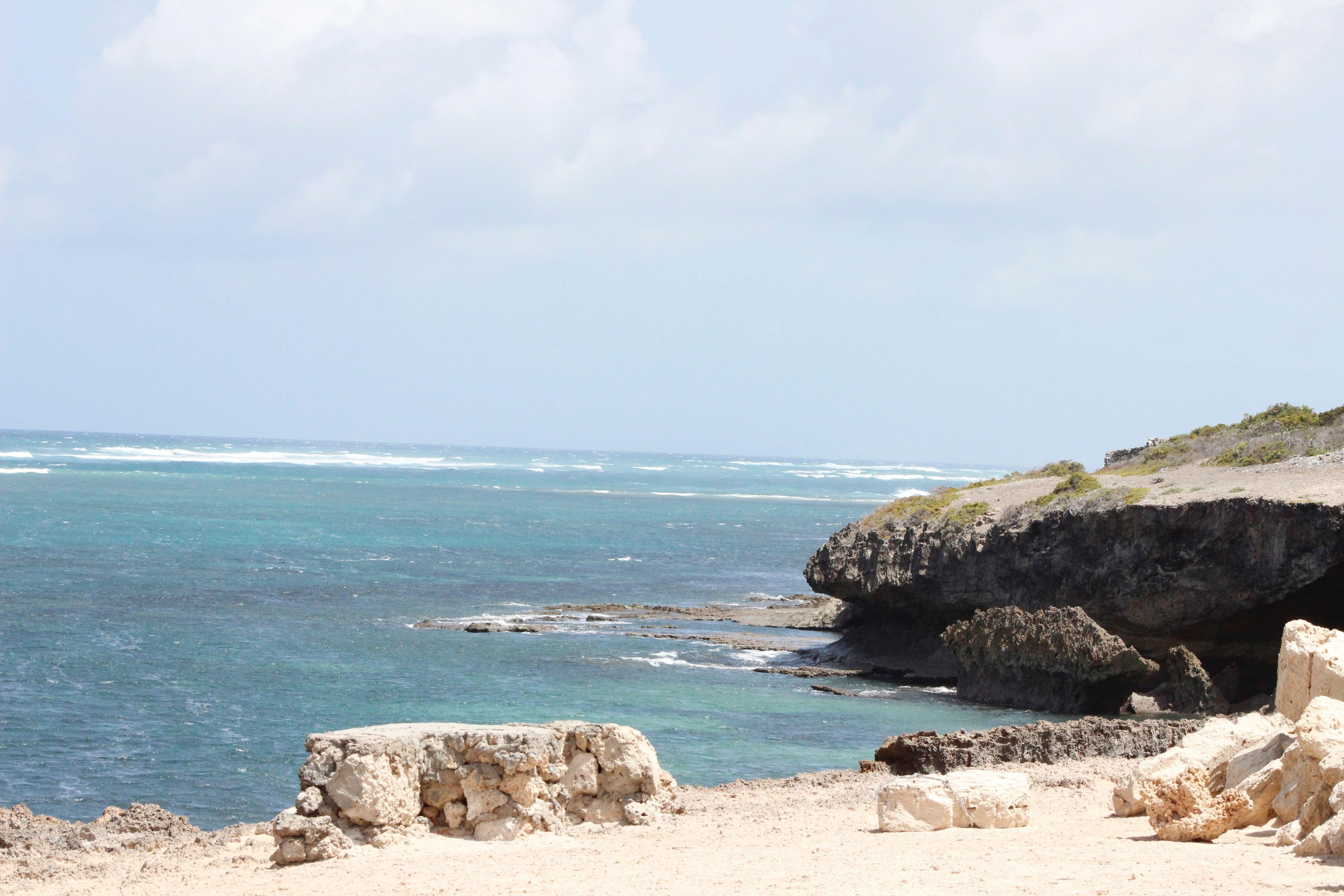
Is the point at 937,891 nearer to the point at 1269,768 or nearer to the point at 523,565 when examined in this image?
the point at 1269,768

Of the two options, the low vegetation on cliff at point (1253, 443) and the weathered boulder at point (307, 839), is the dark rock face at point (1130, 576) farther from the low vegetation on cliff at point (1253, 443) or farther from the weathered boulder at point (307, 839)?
the weathered boulder at point (307, 839)

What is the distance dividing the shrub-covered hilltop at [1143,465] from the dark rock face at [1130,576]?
49 cm

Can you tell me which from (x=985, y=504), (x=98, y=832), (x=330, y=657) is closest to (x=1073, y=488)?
(x=985, y=504)

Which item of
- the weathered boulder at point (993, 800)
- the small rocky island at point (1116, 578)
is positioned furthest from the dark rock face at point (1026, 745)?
the small rocky island at point (1116, 578)

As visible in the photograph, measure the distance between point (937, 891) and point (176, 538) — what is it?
6206 centimetres

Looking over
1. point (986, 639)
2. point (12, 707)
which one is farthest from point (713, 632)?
point (12, 707)

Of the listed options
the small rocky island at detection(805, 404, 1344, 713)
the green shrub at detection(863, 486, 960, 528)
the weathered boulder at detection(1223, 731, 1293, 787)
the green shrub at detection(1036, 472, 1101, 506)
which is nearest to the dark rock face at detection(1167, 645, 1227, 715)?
the small rocky island at detection(805, 404, 1344, 713)

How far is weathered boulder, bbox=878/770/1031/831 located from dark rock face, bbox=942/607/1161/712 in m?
15.8

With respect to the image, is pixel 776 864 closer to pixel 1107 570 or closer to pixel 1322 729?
pixel 1322 729

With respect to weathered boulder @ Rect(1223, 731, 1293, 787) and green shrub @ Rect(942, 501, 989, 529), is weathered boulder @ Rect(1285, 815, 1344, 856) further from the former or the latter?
green shrub @ Rect(942, 501, 989, 529)

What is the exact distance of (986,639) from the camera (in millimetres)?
31203

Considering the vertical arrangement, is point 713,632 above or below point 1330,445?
below

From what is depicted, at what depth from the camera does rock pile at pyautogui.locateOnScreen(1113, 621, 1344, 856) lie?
11.1m

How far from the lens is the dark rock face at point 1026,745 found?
19.6 metres
